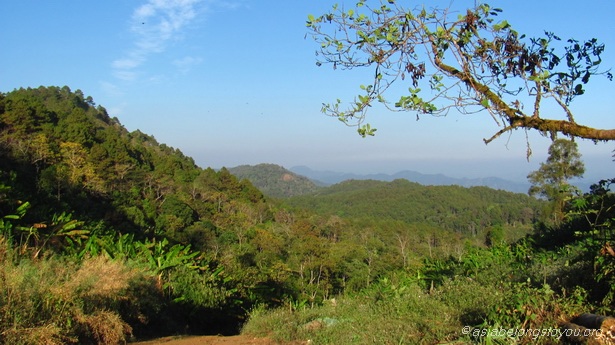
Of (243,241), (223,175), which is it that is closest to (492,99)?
(243,241)

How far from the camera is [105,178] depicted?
43094 millimetres

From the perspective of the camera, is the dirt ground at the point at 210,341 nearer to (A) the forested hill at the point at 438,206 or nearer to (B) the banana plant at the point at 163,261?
(B) the banana plant at the point at 163,261

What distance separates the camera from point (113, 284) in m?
4.16

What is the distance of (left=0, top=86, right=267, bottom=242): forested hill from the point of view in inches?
1209

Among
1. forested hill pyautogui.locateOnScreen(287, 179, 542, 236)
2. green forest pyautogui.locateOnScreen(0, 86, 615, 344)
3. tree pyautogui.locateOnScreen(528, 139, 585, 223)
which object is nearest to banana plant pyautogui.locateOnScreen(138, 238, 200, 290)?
green forest pyautogui.locateOnScreen(0, 86, 615, 344)

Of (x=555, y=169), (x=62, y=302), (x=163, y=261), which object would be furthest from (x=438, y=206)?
(x=62, y=302)

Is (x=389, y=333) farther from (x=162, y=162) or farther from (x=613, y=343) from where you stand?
(x=162, y=162)

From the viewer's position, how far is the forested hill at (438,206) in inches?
3748

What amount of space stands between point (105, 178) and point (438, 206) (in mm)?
91672

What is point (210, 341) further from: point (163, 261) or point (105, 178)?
point (105, 178)

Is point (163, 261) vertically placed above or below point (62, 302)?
below

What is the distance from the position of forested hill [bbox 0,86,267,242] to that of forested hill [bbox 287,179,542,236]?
47.1 metres

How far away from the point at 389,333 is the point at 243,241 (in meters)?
38.2

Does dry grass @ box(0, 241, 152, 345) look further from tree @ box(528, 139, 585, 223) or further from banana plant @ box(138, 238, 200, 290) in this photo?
tree @ box(528, 139, 585, 223)
